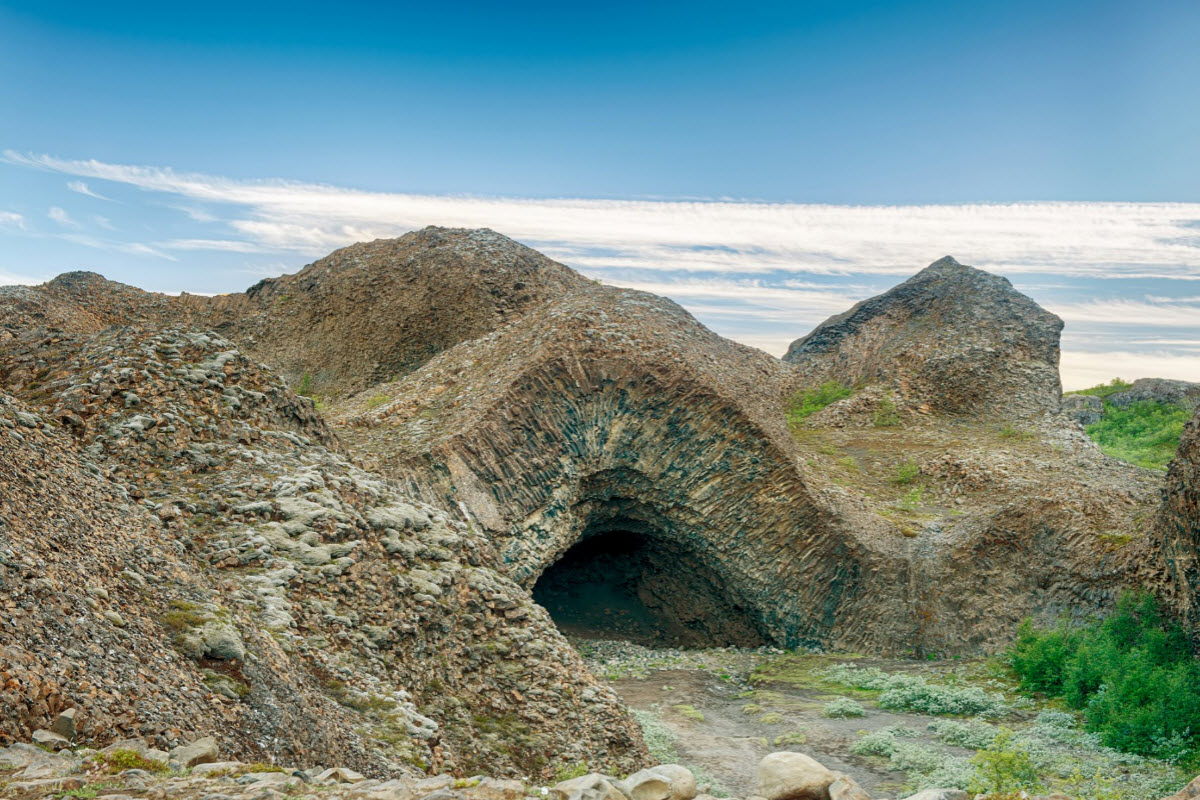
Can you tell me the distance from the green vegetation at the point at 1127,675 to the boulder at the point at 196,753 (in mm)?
12217

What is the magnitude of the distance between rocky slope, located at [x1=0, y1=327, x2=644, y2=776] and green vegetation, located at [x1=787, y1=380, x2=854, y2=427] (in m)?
21.4

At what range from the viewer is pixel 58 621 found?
6141 mm

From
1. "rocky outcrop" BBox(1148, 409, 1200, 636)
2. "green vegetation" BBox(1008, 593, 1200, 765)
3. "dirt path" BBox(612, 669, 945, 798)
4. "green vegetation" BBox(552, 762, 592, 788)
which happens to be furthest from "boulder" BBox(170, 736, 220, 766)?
"rocky outcrop" BBox(1148, 409, 1200, 636)

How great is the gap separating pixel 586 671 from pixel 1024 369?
2523 centimetres

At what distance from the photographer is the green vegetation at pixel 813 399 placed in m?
31.8

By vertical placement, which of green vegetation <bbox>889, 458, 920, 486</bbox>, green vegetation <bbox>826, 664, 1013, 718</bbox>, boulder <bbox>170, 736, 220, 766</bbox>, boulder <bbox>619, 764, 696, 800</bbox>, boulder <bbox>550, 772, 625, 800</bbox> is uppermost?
green vegetation <bbox>889, 458, 920, 486</bbox>

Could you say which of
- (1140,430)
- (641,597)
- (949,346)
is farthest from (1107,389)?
(641,597)

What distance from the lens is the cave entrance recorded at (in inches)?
845

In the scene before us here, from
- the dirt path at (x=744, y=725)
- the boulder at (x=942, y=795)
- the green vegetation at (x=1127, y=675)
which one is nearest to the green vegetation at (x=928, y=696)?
the dirt path at (x=744, y=725)

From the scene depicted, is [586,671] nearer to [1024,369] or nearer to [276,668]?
[276,668]

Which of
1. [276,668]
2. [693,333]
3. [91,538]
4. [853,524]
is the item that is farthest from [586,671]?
[693,333]

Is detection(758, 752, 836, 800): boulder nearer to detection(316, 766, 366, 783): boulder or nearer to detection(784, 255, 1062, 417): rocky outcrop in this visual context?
detection(316, 766, 366, 783): boulder

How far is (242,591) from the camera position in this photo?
8.87 m

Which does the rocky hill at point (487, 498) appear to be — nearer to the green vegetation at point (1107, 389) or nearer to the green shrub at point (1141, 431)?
the green shrub at point (1141, 431)
